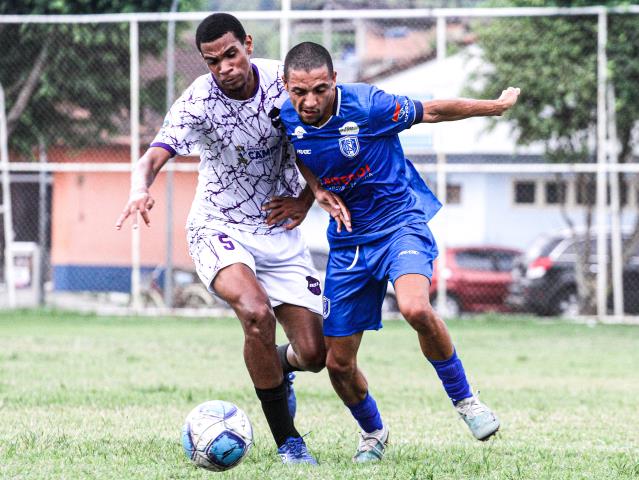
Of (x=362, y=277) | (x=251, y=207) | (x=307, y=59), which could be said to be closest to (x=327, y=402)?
(x=251, y=207)

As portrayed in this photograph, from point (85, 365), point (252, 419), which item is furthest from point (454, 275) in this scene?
point (252, 419)

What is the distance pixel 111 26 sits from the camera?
17.1m

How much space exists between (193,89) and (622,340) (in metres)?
8.88

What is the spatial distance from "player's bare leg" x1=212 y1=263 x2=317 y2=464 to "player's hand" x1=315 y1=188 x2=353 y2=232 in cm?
51

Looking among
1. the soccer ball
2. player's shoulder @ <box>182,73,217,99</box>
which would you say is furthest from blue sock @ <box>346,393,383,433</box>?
player's shoulder @ <box>182,73,217,99</box>

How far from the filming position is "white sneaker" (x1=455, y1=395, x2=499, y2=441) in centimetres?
543

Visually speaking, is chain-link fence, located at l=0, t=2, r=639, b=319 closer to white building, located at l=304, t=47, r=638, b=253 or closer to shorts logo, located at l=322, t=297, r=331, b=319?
white building, located at l=304, t=47, r=638, b=253

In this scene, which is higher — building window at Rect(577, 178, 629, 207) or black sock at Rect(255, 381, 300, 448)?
building window at Rect(577, 178, 629, 207)

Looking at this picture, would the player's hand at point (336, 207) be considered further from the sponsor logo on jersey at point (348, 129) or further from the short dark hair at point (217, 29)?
the short dark hair at point (217, 29)

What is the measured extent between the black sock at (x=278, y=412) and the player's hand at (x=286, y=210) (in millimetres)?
907

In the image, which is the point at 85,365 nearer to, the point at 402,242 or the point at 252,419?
the point at 252,419

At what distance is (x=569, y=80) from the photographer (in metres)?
15.6

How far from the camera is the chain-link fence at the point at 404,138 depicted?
1556 cm

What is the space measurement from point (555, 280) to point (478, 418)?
39.4ft
